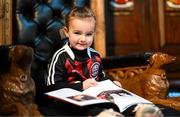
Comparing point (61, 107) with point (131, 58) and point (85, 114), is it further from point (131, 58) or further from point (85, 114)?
point (131, 58)

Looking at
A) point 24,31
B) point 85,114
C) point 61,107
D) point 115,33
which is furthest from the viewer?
A: point 115,33

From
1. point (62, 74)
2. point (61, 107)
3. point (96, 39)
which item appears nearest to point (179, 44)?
point (96, 39)

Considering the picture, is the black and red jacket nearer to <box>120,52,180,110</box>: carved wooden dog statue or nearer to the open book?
the open book

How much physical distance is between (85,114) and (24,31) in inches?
36.2

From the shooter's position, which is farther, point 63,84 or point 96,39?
point 96,39

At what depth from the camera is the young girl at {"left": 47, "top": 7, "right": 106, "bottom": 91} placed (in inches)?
62.3

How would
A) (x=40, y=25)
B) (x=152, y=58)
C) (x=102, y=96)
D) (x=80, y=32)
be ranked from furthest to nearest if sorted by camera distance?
(x=40, y=25) → (x=152, y=58) → (x=80, y=32) → (x=102, y=96)

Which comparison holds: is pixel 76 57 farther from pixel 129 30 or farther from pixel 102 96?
pixel 129 30

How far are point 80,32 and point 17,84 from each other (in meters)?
0.51

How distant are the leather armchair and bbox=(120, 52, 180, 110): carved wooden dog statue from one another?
13 centimetres

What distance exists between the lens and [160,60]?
1688 millimetres

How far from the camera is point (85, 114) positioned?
1.18m

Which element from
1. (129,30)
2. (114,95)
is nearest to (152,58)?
(114,95)

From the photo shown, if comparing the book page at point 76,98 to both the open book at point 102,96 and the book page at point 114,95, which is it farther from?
the book page at point 114,95
